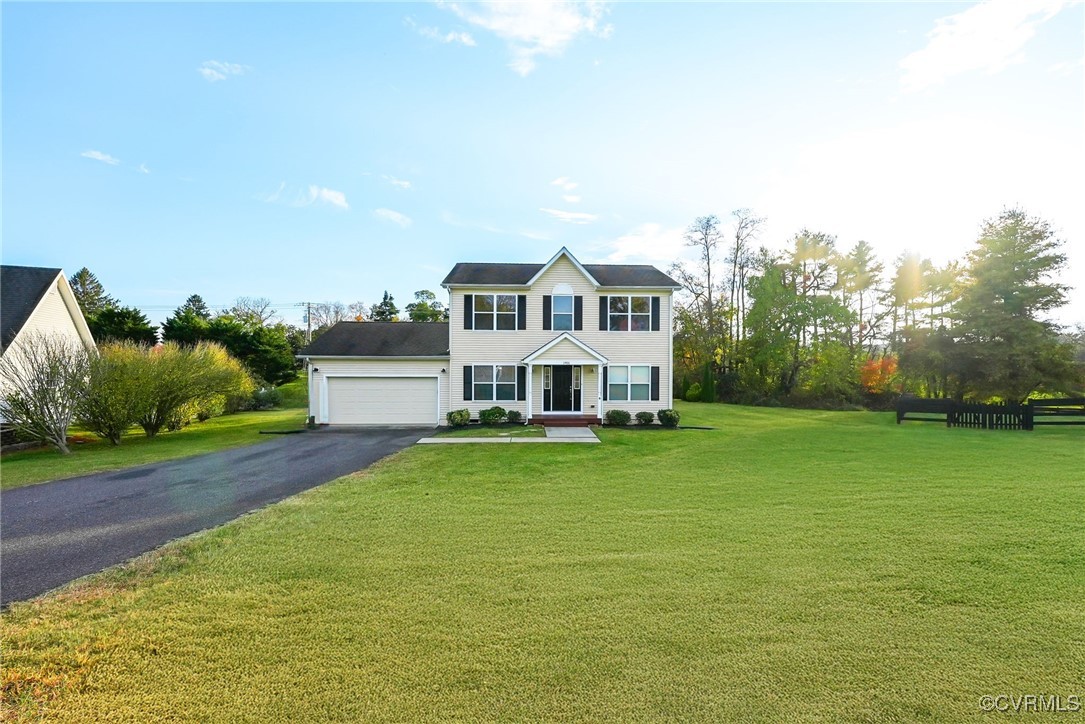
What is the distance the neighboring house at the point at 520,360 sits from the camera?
19328mm

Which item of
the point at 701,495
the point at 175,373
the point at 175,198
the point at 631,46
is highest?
the point at 631,46

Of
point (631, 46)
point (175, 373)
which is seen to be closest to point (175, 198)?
point (175, 373)

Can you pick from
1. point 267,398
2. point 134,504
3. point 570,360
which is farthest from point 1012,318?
point 267,398

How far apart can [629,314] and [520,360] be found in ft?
16.7

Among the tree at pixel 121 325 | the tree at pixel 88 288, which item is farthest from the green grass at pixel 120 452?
the tree at pixel 88 288

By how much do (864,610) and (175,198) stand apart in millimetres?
25448

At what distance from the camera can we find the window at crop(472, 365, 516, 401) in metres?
19.3

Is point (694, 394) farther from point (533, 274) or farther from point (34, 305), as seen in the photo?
point (34, 305)

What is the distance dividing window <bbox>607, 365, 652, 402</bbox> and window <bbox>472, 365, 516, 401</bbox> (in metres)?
4.18

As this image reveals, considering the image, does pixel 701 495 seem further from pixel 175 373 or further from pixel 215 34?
pixel 175 373

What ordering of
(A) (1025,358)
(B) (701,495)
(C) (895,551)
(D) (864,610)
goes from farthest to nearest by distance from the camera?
(A) (1025,358) < (B) (701,495) < (C) (895,551) < (D) (864,610)

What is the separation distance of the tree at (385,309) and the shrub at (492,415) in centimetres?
3879

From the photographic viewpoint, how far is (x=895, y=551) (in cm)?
497

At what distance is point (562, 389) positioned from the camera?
63.7 feet
